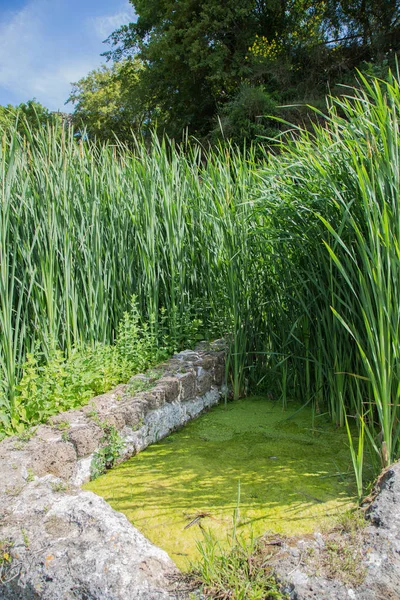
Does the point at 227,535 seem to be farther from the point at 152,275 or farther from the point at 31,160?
the point at 31,160

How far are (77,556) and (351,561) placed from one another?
2.79 ft

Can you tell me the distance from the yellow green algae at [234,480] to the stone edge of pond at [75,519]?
0.47 ft

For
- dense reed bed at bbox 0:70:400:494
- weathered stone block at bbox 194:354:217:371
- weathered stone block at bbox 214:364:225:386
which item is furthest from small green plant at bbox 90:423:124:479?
weathered stone block at bbox 214:364:225:386

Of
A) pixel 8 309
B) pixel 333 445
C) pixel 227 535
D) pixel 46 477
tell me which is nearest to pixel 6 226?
pixel 8 309

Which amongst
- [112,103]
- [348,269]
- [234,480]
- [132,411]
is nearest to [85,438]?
[132,411]

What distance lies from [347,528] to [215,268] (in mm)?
2144

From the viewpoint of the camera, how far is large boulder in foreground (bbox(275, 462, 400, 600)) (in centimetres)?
141

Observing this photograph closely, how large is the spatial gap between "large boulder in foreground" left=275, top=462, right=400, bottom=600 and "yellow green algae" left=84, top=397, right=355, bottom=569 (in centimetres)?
18

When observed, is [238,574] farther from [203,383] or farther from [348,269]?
[203,383]

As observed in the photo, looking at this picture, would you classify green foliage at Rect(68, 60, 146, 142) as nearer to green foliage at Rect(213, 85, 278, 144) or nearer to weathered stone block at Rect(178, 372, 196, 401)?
green foliage at Rect(213, 85, 278, 144)

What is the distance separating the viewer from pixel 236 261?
10.6 ft

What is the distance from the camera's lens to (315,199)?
7.59 ft

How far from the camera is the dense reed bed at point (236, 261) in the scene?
6.67 feet

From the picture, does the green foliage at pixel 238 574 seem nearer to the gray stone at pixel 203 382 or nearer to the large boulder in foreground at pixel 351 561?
the large boulder in foreground at pixel 351 561
